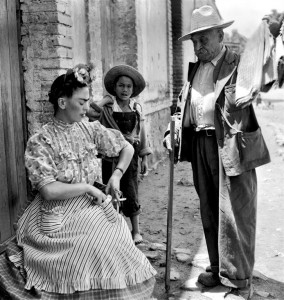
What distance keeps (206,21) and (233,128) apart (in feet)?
2.70

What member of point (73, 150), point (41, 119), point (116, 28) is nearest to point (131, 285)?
point (73, 150)

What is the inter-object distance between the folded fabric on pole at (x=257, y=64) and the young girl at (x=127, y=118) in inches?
68.2

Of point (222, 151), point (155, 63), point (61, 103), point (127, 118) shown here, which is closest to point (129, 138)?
point (127, 118)

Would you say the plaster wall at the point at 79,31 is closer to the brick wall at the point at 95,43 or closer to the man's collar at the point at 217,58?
the brick wall at the point at 95,43

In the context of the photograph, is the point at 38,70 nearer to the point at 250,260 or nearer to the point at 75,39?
the point at 75,39

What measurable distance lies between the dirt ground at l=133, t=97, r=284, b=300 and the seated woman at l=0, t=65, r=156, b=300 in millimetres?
855

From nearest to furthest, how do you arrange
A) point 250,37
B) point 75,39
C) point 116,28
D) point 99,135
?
point 250,37
point 99,135
point 75,39
point 116,28

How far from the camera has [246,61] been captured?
305 centimetres

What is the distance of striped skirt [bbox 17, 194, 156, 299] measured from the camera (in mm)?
2895

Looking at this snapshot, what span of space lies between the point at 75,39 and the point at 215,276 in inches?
123

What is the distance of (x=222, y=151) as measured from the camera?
3480mm

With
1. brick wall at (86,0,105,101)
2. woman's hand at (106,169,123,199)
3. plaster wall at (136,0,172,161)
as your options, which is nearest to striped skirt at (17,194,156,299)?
woman's hand at (106,169,123,199)

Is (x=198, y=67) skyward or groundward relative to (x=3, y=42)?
groundward

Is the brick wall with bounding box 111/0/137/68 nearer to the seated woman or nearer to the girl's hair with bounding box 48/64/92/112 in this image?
the seated woman
